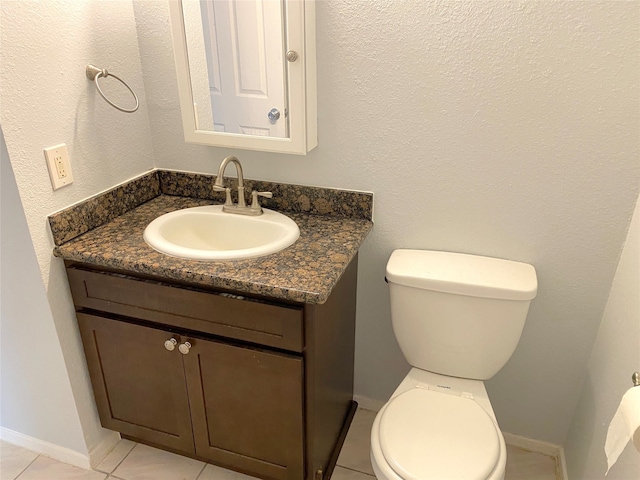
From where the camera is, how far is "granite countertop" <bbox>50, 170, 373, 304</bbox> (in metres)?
1.19

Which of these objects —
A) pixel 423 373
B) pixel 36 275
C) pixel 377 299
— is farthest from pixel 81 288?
pixel 423 373

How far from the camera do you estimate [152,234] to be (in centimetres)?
142

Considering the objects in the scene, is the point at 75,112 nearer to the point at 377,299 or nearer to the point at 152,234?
the point at 152,234

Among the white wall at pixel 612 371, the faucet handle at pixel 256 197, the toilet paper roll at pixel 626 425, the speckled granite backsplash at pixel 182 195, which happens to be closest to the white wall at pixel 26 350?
the speckled granite backsplash at pixel 182 195

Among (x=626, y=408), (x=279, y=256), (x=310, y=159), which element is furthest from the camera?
(x=310, y=159)

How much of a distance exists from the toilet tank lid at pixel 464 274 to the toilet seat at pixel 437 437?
1.09ft

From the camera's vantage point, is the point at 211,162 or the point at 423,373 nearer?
the point at 423,373

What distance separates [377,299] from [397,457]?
1.88 ft

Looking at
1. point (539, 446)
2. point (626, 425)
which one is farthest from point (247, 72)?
point (539, 446)

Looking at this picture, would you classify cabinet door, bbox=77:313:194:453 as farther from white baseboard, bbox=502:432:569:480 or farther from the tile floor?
white baseboard, bbox=502:432:569:480

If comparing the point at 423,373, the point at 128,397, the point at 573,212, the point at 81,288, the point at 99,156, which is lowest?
the point at 128,397

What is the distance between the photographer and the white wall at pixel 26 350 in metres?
1.32

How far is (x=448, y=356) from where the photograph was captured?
1.47 meters

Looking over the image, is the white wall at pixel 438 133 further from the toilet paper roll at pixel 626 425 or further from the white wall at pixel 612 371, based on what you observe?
the toilet paper roll at pixel 626 425
